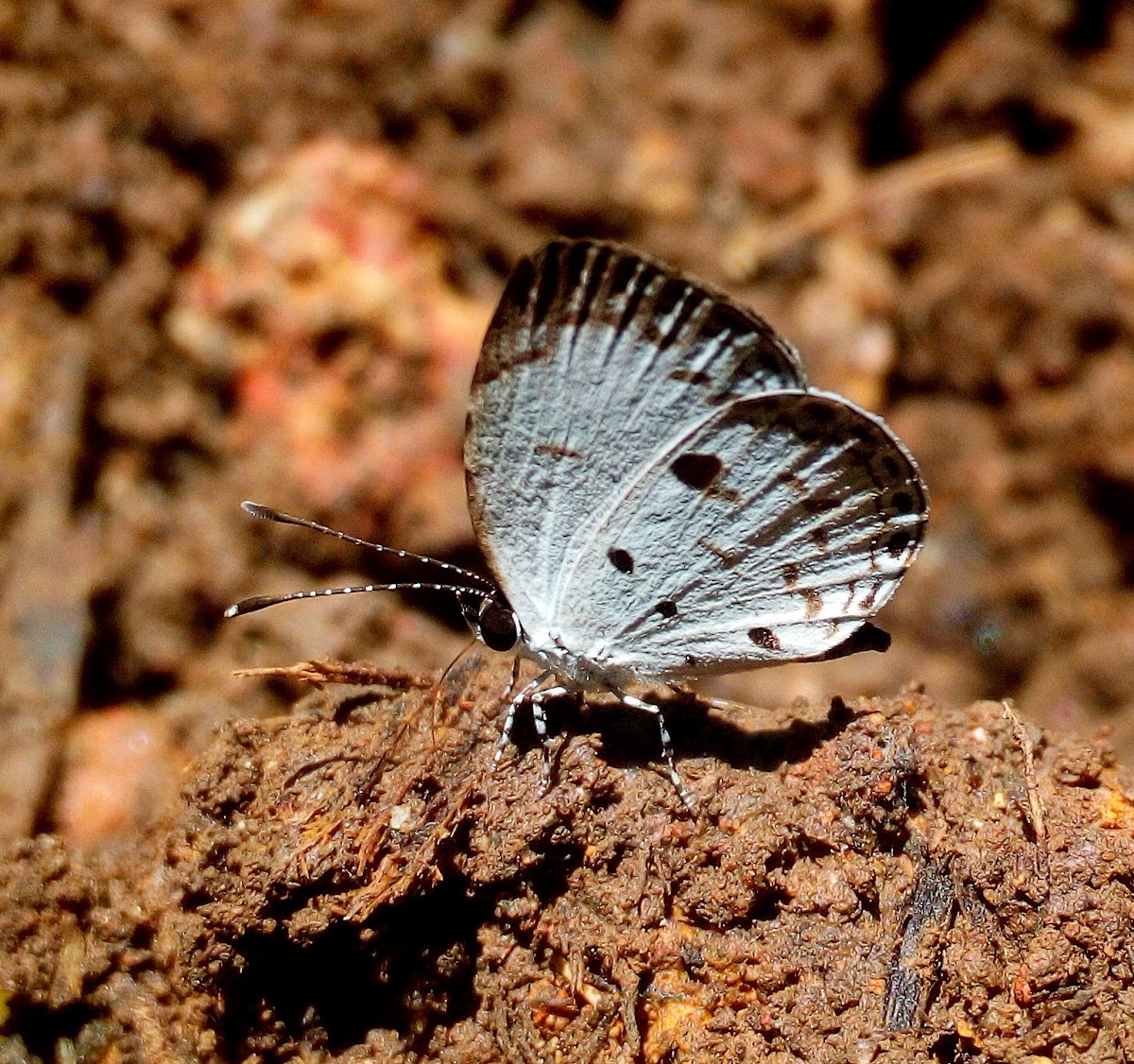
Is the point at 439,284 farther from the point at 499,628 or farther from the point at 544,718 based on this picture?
the point at 544,718

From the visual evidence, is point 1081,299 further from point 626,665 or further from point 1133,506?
point 626,665

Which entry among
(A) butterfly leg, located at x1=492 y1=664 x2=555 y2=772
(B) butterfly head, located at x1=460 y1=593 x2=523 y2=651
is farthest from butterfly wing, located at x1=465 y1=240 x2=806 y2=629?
(A) butterfly leg, located at x1=492 y1=664 x2=555 y2=772

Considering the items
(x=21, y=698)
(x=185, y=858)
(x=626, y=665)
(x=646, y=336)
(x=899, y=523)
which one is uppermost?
(x=646, y=336)

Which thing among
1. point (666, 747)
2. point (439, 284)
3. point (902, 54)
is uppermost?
point (902, 54)

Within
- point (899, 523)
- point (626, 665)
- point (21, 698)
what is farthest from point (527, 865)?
point (21, 698)

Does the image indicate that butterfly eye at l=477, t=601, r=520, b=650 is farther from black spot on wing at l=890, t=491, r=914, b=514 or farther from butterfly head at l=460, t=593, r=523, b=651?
black spot on wing at l=890, t=491, r=914, b=514

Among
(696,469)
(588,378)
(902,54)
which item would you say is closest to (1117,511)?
(902,54)

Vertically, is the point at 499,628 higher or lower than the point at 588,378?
lower
